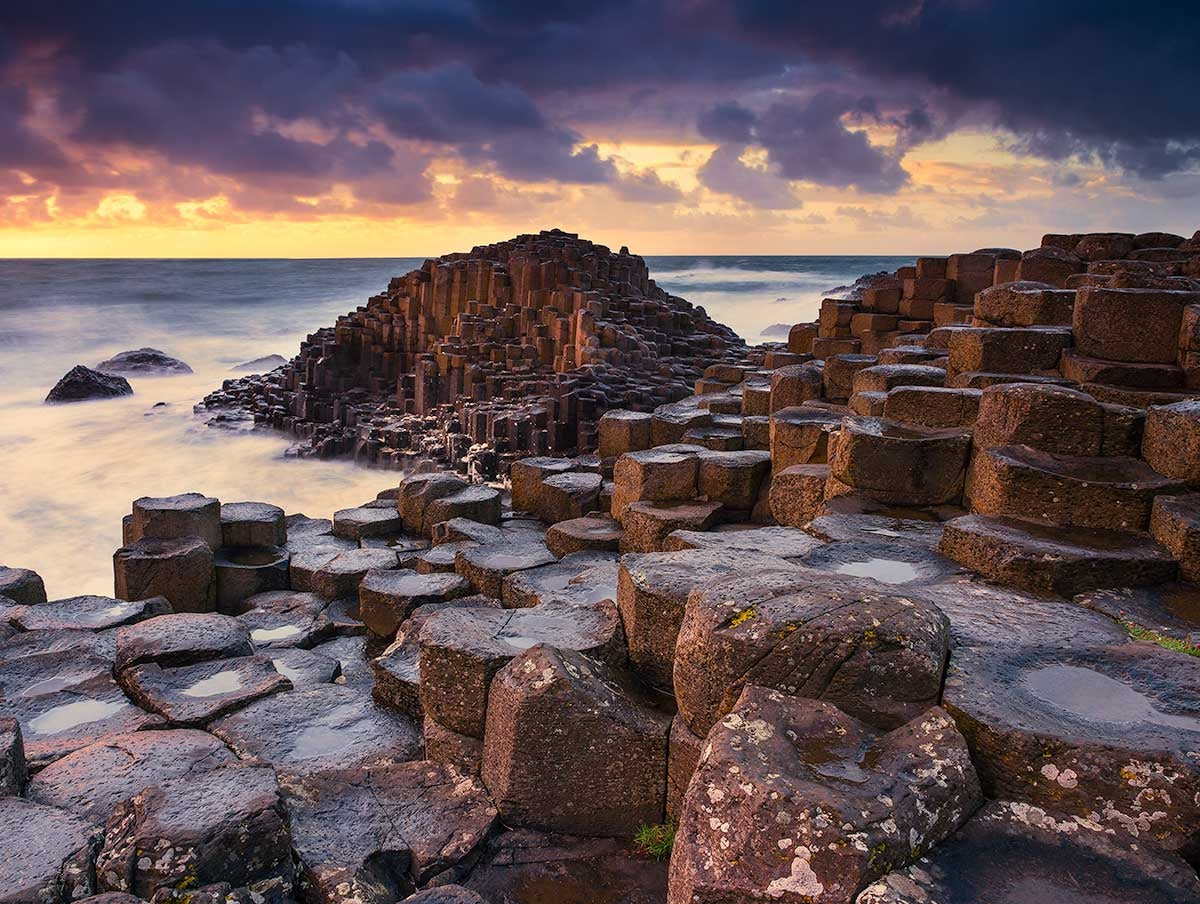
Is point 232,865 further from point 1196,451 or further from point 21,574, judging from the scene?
point 21,574

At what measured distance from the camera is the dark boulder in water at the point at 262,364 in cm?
3891

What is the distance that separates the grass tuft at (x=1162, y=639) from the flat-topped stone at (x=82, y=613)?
21.8 ft

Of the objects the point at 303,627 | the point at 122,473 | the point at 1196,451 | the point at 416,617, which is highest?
the point at 1196,451

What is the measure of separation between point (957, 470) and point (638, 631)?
→ 8.27 ft

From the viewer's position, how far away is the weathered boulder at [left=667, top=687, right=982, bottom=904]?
2225mm

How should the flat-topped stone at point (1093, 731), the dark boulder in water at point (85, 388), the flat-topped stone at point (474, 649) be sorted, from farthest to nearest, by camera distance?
the dark boulder in water at point (85, 388) → the flat-topped stone at point (474, 649) → the flat-topped stone at point (1093, 731)

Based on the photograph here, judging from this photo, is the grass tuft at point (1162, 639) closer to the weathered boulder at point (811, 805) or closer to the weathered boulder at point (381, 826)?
the weathered boulder at point (811, 805)

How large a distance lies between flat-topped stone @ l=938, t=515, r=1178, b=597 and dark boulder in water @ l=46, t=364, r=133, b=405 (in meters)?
27.7

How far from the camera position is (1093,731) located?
2568mm

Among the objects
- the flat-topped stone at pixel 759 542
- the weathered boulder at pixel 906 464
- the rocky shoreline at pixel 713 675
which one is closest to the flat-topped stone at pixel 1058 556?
the rocky shoreline at pixel 713 675

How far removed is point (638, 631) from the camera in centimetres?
404

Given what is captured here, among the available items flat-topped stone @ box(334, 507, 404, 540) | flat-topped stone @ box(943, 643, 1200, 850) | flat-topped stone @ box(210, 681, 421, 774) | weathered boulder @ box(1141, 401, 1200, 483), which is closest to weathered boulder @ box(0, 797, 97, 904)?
flat-topped stone @ box(210, 681, 421, 774)

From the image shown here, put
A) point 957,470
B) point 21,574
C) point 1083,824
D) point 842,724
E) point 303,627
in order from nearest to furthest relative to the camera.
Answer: point 1083,824 → point 842,724 → point 957,470 → point 303,627 → point 21,574

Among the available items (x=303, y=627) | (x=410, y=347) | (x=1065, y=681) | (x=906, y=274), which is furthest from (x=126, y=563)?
(x=410, y=347)
